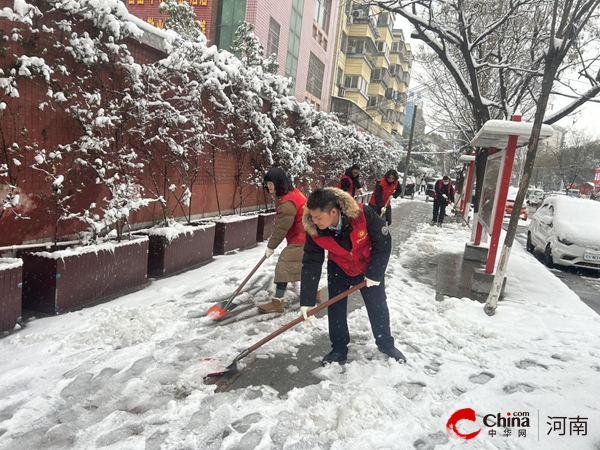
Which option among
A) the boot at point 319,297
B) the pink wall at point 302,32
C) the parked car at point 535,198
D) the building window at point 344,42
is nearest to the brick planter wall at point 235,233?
the boot at point 319,297

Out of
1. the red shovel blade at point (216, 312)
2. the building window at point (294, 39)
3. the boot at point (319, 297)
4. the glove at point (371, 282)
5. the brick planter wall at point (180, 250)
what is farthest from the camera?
the building window at point (294, 39)

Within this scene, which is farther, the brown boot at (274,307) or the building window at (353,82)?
the building window at (353,82)

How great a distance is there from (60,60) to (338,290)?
12.1 ft

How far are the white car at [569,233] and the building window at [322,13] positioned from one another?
695 inches

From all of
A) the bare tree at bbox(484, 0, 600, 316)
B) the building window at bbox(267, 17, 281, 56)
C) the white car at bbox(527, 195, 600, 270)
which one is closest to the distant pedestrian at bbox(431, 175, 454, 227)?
the white car at bbox(527, 195, 600, 270)

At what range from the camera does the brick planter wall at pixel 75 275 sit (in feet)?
12.8

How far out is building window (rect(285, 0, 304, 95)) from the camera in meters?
19.3

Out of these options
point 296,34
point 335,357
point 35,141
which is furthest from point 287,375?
point 296,34

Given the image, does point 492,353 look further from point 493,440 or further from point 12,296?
point 12,296

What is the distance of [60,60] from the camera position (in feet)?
13.4

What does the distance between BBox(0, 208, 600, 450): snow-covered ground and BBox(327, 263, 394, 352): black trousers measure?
20 cm

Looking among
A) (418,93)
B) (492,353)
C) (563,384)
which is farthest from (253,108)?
(418,93)

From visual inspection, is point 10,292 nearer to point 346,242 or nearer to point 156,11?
point 346,242

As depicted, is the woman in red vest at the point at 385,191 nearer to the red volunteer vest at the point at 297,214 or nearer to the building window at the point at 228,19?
the red volunteer vest at the point at 297,214
